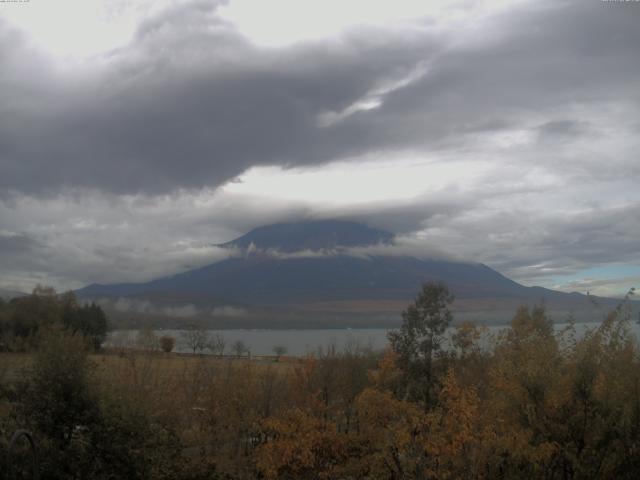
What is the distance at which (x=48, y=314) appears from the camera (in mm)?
76875

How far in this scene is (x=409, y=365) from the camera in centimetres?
2991

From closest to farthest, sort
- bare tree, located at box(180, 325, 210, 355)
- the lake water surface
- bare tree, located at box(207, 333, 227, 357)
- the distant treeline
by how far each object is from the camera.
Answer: the lake water surface < bare tree, located at box(207, 333, 227, 357) < the distant treeline < bare tree, located at box(180, 325, 210, 355)

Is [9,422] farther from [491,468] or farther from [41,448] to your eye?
[491,468]

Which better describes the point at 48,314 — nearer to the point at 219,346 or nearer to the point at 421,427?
the point at 219,346

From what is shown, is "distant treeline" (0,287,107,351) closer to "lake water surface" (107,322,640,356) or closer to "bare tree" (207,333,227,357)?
"lake water surface" (107,322,640,356)

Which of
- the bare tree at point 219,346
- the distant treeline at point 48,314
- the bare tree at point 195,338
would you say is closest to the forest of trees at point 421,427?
the bare tree at point 219,346

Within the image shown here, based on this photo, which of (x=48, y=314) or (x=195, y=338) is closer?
(x=48, y=314)

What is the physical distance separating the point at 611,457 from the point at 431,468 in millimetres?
4427

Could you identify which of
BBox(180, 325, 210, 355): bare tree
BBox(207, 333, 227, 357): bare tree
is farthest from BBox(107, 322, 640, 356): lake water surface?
BBox(207, 333, 227, 357): bare tree

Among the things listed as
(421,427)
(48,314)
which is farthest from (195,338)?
(421,427)

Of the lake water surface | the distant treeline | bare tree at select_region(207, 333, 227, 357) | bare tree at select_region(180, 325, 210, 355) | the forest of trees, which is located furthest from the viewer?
bare tree at select_region(180, 325, 210, 355)

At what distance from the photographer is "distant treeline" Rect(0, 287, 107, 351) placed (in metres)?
74.0

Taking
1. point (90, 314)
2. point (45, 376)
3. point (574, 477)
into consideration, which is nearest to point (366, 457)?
point (574, 477)

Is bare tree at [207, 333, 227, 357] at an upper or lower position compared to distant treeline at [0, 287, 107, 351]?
lower
